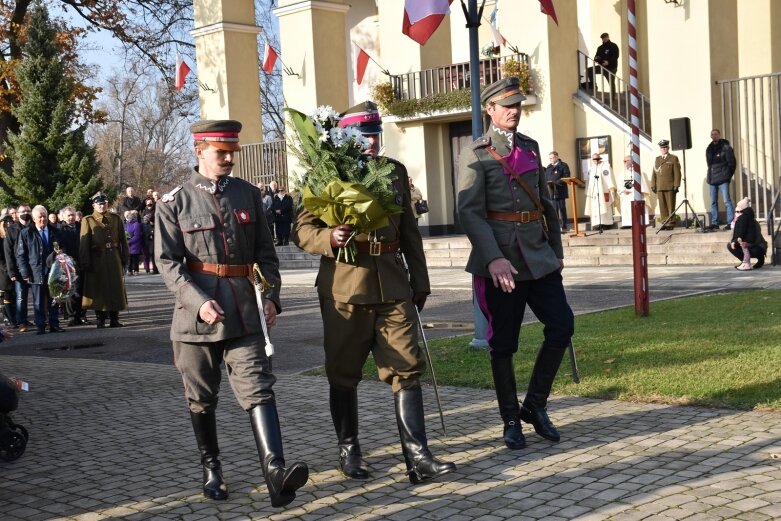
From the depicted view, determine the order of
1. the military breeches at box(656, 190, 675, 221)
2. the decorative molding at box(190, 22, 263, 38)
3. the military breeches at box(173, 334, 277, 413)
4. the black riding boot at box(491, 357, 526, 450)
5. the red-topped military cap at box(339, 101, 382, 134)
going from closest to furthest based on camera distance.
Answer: the military breeches at box(173, 334, 277, 413), the red-topped military cap at box(339, 101, 382, 134), the black riding boot at box(491, 357, 526, 450), the military breeches at box(656, 190, 675, 221), the decorative molding at box(190, 22, 263, 38)

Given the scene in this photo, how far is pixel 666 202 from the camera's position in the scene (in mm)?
20297

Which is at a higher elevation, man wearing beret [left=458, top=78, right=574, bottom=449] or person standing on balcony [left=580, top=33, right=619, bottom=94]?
person standing on balcony [left=580, top=33, right=619, bottom=94]

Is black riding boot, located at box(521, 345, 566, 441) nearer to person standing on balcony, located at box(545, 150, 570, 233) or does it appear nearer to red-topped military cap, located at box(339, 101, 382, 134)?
red-topped military cap, located at box(339, 101, 382, 134)

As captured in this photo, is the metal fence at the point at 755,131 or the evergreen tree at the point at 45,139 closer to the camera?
the metal fence at the point at 755,131

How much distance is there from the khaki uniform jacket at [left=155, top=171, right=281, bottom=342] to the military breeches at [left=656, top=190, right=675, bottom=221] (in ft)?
53.6

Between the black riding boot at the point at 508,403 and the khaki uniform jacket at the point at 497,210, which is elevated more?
the khaki uniform jacket at the point at 497,210

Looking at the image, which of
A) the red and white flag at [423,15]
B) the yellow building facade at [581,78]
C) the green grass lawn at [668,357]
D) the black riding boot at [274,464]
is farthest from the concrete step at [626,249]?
the black riding boot at [274,464]

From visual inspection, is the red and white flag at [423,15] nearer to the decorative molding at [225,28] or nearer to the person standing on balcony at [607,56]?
the person standing on balcony at [607,56]

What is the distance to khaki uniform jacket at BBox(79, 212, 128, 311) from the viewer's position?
46.2 ft

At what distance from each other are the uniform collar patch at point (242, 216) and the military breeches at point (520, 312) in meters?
1.52

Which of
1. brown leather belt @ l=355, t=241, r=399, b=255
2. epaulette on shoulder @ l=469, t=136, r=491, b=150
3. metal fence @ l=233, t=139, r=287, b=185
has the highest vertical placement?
metal fence @ l=233, t=139, r=287, b=185

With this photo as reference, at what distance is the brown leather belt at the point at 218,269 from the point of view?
5070 millimetres

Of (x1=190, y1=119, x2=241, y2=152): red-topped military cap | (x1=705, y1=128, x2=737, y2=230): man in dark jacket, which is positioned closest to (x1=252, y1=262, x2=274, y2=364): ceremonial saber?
(x1=190, y1=119, x2=241, y2=152): red-topped military cap

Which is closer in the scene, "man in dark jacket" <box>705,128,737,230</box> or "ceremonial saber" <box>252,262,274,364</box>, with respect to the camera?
"ceremonial saber" <box>252,262,274,364</box>
